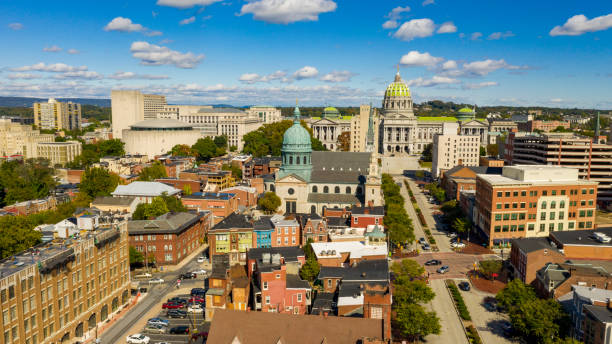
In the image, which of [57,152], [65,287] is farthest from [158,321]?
[57,152]

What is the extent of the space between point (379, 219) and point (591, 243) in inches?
1323

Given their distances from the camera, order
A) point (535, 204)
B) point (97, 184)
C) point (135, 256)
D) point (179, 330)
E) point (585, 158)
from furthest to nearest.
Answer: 1. point (97, 184)
2. point (585, 158)
3. point (535, 204)
4. point (135, 256)
5. point (179, 330)

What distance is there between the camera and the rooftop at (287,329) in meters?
43.7

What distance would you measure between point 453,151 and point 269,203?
3306 inches

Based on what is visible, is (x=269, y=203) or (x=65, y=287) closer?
(x=65, y=287)

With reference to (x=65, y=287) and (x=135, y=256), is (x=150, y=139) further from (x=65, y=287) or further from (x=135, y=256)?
(x=65, y=287)

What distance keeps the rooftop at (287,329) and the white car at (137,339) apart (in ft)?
48.2

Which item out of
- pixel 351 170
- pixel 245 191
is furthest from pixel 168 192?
pixel 351 170

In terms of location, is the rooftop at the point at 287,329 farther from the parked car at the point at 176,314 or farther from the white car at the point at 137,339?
the parked car at the point at 176,314

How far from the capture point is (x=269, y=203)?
338 ft

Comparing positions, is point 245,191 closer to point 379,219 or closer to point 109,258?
point 379,219

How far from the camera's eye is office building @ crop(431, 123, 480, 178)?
16238 centimetres

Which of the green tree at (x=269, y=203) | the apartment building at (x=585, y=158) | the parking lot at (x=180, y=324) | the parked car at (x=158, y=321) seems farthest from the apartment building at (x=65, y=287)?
the apartment building at (x=585, y=158)

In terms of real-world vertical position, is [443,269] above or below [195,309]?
above
